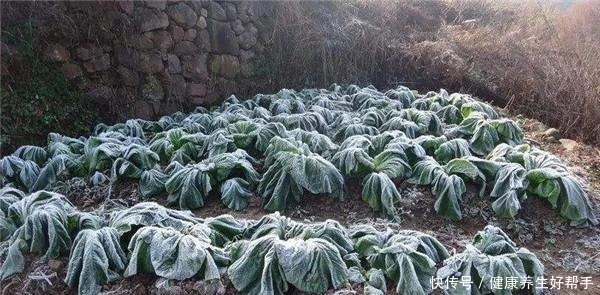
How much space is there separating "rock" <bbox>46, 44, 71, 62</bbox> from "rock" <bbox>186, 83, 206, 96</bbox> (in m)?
1.58

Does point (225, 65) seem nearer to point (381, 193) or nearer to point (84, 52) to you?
point (84, 52)

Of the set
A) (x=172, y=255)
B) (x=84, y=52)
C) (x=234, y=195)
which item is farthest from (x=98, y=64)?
(x=172, y=255)

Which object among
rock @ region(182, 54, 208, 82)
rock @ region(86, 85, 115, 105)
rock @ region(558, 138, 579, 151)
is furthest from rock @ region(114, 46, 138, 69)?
rock @ region(558, 138, 579, 151)

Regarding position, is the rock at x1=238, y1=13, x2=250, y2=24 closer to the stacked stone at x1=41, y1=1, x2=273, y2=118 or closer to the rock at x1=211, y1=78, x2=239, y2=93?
the stacked stone at x1=41, y1=1, x2=273, y2=118

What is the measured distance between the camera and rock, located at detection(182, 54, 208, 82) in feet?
21.3

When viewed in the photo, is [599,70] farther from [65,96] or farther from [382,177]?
[65,96]

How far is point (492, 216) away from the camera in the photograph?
3902 mm

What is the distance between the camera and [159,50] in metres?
6.18

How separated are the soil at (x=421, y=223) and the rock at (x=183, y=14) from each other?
2741 millimetres

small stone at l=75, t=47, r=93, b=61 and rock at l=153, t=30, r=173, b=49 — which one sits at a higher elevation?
rock at l=153, t=30, r=173, b=49

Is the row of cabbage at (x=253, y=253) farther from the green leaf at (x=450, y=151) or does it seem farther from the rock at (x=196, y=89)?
the rock at (x=196, y=89)

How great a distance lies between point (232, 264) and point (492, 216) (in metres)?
2.21

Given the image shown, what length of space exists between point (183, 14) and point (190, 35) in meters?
0.28

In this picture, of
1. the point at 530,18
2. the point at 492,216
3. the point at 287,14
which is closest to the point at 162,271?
the point at 492,216
